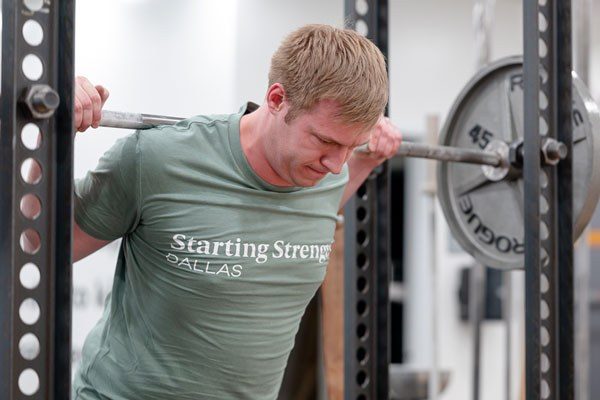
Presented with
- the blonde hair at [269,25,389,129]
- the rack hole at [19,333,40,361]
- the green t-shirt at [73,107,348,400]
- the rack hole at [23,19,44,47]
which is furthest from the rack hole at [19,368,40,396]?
the blonde hair at [269,25,389,129]

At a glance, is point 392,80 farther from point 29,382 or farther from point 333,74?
point 29,382

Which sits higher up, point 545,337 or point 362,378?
point 545,337

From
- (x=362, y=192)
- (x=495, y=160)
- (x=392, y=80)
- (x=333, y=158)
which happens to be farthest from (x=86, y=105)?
(x=392, y=80)

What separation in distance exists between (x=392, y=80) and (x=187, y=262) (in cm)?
460

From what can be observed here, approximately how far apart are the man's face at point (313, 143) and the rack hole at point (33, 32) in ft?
1.57

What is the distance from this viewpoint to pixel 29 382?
1.43 m

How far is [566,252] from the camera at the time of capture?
7.32ft

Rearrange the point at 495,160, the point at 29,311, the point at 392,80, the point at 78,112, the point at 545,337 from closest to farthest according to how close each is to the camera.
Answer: the point at 29,311
the point at 78,112
the point at 545,337
the point at 495,160
the point at 392,80

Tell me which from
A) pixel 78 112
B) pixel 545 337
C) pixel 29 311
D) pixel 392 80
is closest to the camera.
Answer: pixel 29 311

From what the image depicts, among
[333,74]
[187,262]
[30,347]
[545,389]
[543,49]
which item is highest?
[543,49]

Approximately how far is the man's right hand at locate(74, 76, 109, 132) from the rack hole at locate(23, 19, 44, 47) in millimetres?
122

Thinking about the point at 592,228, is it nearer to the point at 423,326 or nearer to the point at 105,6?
the point at 423,326

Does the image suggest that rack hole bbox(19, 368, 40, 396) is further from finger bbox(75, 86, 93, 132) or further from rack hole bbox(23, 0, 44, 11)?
rack hole bbox(23, 0, 44, 11)

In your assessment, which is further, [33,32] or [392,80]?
[392,80]
